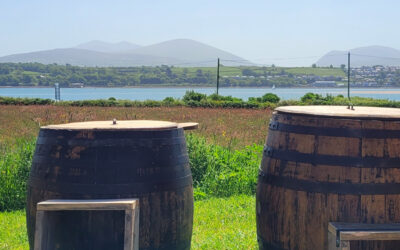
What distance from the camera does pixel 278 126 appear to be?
4.09 meters

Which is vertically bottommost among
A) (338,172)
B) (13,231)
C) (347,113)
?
(13,231)

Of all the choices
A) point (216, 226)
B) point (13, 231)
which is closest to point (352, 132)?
point (216, 226)

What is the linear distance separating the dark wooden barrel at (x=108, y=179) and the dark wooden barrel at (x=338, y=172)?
947 mm

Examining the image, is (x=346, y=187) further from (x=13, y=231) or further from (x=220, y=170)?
(x=220, y=170)

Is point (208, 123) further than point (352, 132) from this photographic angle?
Yes

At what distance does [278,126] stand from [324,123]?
420 mm

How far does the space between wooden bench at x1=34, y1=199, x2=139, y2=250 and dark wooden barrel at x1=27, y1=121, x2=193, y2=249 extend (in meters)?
0.13

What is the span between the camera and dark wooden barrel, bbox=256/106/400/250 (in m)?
3.71

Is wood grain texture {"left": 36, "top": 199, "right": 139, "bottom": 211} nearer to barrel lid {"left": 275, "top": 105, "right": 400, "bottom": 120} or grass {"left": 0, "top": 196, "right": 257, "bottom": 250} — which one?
barrel lid {"left": 275, "top": 105, "right": 400, "bottom": 120}

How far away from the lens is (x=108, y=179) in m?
3.96

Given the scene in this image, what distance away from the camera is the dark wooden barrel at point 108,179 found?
395cm

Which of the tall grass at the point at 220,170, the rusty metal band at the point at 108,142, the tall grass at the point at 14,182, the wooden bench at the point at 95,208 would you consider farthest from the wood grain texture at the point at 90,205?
the tall grass at the point at 220,170

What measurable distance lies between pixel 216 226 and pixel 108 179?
130 inches

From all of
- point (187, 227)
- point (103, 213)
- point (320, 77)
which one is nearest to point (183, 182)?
point (187, 227)
